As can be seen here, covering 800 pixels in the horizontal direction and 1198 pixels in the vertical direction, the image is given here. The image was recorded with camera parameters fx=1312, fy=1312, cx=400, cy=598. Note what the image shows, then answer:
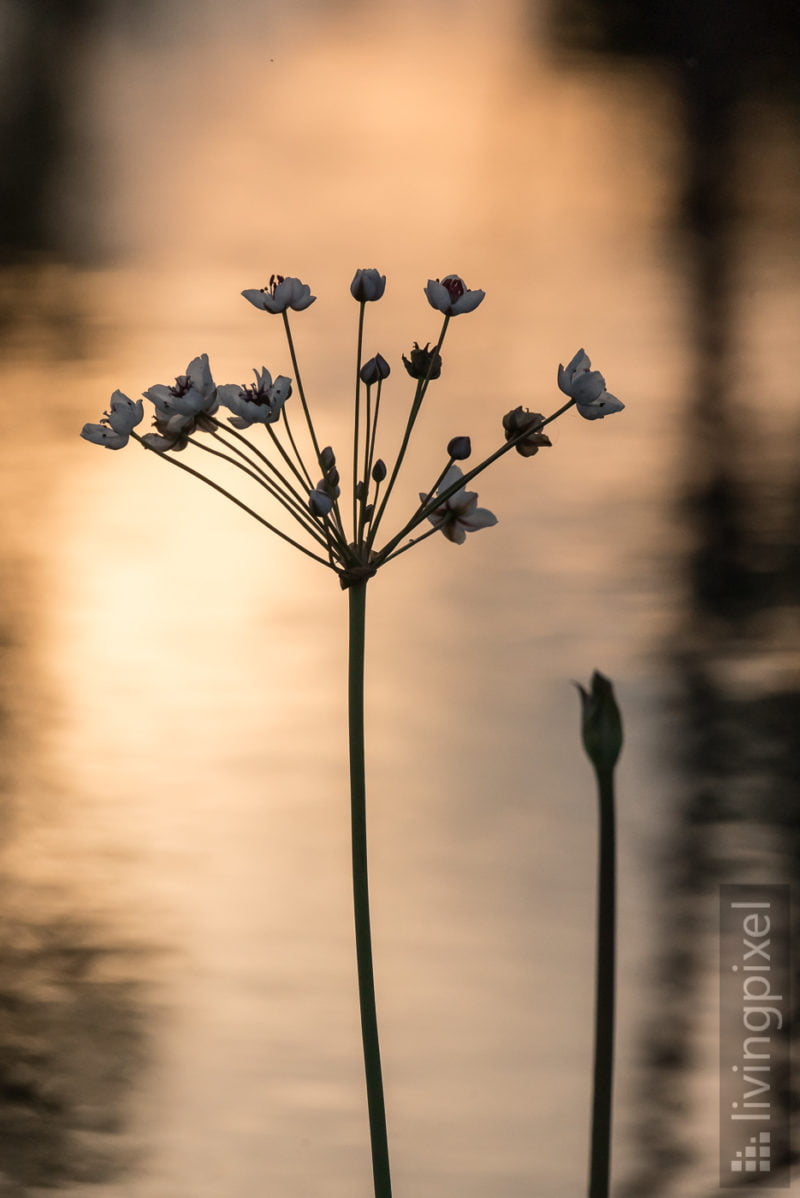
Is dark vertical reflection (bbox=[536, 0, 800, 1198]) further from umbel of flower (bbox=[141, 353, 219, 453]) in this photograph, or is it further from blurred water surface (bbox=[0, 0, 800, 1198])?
umbel of flower (bbox=[141, 353, 219, 453])

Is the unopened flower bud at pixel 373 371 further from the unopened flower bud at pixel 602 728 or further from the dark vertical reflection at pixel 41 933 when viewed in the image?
the dark vertical reflection at pixel 41 933

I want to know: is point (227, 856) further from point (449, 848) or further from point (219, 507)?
point (219, 507)

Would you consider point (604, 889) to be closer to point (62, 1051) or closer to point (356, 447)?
point (356, 447)

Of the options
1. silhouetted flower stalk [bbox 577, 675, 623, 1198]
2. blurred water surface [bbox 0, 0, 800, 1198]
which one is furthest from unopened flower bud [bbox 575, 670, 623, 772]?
blurred water surface [bbox 0, 0, 800, 1198]

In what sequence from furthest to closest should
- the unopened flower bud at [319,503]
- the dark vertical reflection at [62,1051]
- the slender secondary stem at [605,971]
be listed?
the dark vertical reflection at [62,1051] → the unopened flower bud at [319,503] → the slender secondary stem at [605,971]

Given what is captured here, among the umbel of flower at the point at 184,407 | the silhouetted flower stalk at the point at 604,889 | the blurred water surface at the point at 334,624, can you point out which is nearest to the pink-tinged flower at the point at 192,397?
the umbel of flower at the point at 184,407
